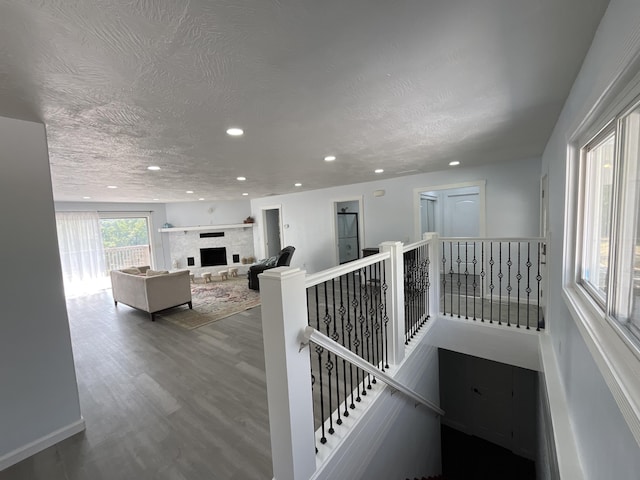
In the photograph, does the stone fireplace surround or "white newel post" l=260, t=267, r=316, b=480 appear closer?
"white newel post" l=260, t=267, r=316, b=480

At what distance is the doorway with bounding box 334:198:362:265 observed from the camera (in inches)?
266

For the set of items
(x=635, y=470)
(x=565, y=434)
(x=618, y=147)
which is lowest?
(x=565, y=434)

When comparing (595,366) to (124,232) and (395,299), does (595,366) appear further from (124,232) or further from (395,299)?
(124,232)

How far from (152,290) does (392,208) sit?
471cm

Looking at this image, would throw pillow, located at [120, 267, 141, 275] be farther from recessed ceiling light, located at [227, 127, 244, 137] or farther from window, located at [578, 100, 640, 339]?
window, located at [578, 100, 640, 339]

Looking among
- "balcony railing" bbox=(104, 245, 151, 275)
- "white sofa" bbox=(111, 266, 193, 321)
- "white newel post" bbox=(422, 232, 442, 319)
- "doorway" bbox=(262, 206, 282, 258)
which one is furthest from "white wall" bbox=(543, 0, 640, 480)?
"balcony railing" bbox=(104, 245, 151, 275)

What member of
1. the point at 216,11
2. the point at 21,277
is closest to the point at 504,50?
the point at 216,11

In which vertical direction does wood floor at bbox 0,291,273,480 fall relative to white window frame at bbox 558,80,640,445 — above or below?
below

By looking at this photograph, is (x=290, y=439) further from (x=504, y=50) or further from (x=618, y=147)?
(x=504, y=50)

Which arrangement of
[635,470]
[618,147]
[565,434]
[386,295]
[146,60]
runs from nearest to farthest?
1. [635,470]
2. [618,147]
3. [146,60]
4. [565,434]
5. [386,295]

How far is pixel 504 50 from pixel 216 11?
1.31 metres

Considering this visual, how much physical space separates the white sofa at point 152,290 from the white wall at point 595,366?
5342 mm

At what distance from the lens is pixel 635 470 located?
2.71ft

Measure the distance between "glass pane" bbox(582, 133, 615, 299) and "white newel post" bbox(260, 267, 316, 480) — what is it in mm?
1549
